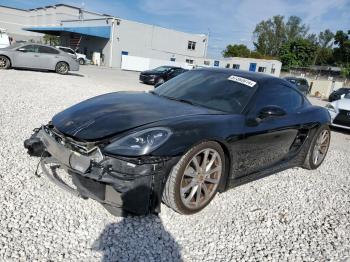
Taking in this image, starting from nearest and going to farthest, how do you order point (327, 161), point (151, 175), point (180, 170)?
point (151, 175), point (180, 170), point (327, 161)

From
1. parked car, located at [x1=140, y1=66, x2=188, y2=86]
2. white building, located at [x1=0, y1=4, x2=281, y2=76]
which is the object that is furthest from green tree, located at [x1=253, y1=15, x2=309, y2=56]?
parked car, located at [x1=140, y1=66, x2=188, y2=86]

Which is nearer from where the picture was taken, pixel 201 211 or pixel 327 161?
pixel 201 211

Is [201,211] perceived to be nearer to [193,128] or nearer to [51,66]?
[193,128]

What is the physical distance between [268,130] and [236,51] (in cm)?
7133

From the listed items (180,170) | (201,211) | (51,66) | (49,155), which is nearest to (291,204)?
(201,211)

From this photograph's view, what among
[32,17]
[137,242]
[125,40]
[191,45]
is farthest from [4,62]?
[32,17]

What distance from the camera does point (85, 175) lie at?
278cm

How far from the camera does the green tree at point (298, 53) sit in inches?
2569

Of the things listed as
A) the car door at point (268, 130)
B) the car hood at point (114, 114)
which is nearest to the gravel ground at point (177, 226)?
the car door at point (268, 130)

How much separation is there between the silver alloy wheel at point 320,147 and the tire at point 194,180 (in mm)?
2396

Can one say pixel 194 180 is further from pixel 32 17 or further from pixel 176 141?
pixel 32 17

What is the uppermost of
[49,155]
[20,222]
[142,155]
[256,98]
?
[256,98]

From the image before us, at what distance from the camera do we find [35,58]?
14.7 metres

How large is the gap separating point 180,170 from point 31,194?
1.53 metres
